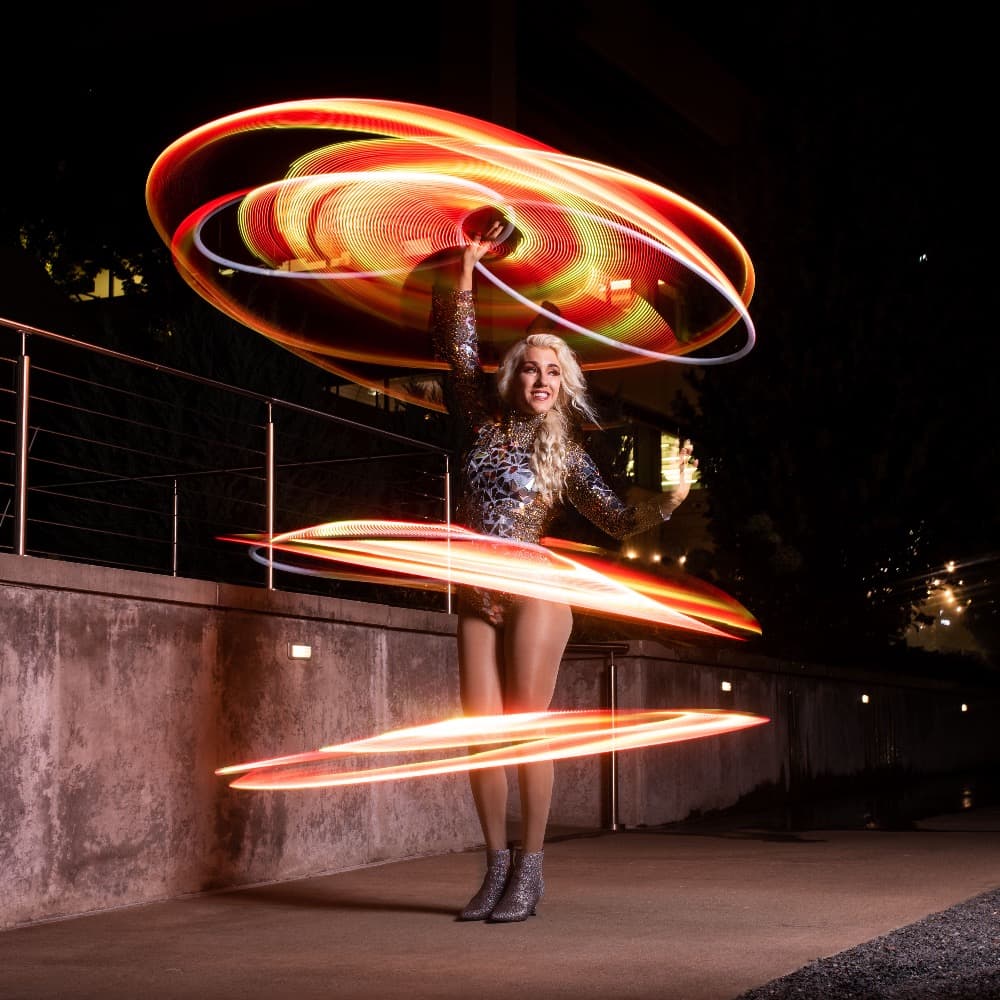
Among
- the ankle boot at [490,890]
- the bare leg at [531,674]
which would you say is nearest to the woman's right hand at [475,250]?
the bare leg at [531,674]

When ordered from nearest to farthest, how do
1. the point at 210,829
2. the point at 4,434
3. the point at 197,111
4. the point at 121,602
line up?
the point at 121,602 → the point at 210,829 → the point at 4,434 → the point at 197,111

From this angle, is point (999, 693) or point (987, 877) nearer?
point (987, 877)

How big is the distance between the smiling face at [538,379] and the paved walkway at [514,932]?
202 cm

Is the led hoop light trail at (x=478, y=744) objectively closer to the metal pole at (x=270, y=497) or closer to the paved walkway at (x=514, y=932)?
the paved walkway at (x=514, y=932)

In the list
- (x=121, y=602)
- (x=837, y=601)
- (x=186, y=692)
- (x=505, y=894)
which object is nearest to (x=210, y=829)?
(x=186, y=692)

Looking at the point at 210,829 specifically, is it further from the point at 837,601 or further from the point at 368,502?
the point at 837,601

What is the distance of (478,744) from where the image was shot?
5555 millimetres

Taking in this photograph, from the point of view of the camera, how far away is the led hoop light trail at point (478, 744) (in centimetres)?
550

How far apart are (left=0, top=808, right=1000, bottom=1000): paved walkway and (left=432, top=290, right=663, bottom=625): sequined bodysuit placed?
4.33 ft

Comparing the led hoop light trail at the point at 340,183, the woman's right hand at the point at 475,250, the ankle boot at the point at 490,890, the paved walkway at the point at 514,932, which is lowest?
the paved walkway at the point at 514,932

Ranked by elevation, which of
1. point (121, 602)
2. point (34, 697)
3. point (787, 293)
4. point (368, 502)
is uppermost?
point (787, 293)

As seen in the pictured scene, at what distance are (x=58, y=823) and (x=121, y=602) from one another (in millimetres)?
1031

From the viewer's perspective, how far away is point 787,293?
64.4 ft

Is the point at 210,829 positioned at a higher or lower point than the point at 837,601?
lower
